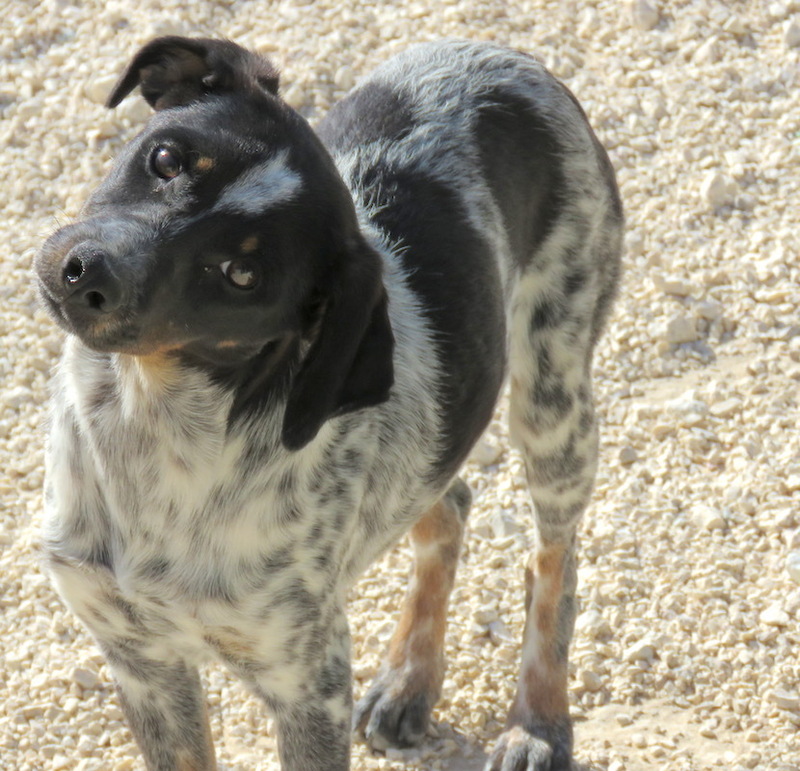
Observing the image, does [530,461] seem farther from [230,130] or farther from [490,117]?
[230,130]

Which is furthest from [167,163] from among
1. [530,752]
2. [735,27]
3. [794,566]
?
[735,27]

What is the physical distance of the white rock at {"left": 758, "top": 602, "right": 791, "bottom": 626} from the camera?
5121mm

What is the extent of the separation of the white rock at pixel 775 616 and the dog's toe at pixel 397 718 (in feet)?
4.08

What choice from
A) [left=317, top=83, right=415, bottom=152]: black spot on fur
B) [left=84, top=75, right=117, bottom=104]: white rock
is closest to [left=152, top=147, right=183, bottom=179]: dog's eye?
[left=317, top=83, right=415, bottom=152]: black spot on fur

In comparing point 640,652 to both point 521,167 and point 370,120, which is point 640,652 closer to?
point 521,167

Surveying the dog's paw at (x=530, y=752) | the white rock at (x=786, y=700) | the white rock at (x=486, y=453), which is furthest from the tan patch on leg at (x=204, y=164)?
the white rock at (x=786, y=700)

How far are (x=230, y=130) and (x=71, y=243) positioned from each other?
50 cm

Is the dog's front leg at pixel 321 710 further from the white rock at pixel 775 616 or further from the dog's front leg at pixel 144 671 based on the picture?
the white rock at pixel 775 616

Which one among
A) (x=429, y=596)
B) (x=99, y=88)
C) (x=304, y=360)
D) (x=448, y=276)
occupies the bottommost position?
(x=429, y=596)

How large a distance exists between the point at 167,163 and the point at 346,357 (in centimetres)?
61

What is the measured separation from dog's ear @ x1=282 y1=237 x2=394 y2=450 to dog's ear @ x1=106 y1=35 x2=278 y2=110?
60 cm

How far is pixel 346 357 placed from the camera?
329cm

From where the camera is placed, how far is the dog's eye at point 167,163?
3258 millimetres

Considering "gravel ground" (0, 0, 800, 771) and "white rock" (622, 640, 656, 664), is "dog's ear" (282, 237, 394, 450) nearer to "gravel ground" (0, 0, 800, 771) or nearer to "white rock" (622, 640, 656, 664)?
"gravel ground" (0, 0, 800, 771)
